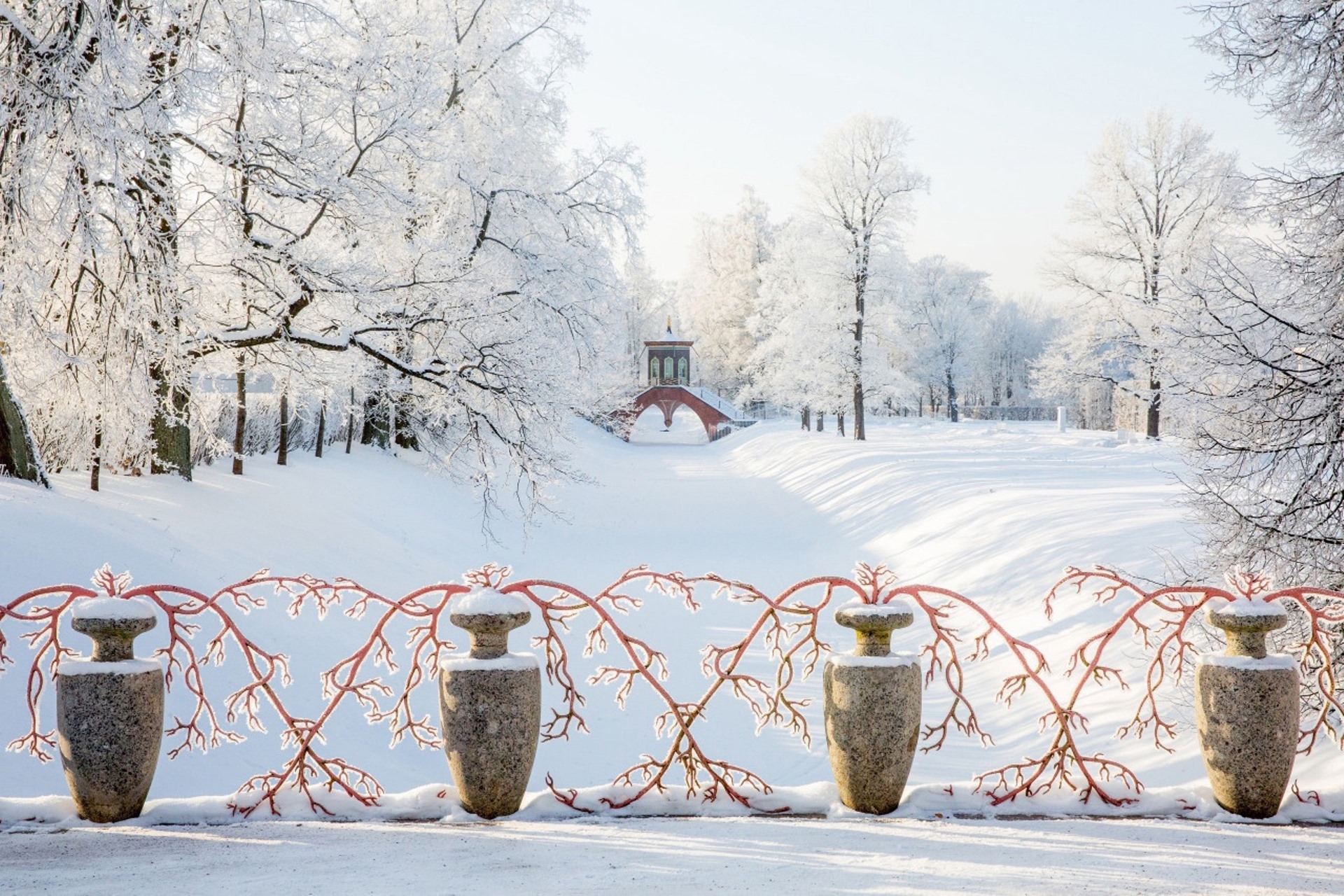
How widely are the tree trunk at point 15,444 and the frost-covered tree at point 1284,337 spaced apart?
10.7 metres

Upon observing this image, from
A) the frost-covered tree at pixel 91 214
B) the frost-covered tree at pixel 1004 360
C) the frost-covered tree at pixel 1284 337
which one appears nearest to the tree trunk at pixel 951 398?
the frost-covered tree at pixel 1004 360

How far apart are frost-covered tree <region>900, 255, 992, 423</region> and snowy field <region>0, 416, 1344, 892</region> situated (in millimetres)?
Result: 44460

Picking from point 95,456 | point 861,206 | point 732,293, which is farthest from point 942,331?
point 95,456

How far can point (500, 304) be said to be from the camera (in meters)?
15.6

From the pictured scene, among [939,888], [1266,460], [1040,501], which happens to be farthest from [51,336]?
[1040,501]

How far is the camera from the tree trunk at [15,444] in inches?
398

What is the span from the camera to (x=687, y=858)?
12.6 ft

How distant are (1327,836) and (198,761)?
6.43 metres

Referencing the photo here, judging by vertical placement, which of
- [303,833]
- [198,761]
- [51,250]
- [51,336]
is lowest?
[198,761]

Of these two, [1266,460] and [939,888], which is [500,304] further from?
[939,888]

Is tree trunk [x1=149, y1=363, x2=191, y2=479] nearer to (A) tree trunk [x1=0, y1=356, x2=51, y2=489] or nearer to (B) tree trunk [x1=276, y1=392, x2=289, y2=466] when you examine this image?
(A) tree trunk [x1=0, y1=356, x2=51, y2=489]

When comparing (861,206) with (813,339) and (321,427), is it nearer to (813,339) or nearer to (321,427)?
(813,339)

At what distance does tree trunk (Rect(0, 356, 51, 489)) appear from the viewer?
10.1 metres

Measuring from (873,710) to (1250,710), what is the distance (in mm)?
1605
